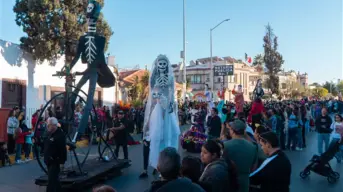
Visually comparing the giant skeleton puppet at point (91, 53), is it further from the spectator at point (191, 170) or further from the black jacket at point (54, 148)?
the spectator at point (191, 170)

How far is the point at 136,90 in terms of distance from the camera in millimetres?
27375

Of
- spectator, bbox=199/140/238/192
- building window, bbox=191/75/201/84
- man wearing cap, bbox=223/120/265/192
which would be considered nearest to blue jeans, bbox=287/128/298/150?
man wearing cap, bbox=223/120/265/192

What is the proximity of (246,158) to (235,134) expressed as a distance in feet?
2.23

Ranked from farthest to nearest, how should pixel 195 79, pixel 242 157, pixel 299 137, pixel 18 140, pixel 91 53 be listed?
pixel 195 79
pixel 299 137
pixel 18 140
pixel 91 53
pixel 242 157

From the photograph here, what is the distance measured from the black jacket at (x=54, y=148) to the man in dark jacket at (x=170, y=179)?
3718mm

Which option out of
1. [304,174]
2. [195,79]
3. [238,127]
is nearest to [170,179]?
[238,127]

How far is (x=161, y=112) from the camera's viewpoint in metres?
7.56

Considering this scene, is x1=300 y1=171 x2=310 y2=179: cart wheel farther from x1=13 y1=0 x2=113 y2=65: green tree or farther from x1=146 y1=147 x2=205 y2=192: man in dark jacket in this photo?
x1=13 y1=0 x2=113 y2=65: green tree

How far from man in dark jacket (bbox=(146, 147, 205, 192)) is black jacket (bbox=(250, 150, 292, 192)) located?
1.35 metres

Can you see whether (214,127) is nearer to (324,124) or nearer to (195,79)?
(324,124)

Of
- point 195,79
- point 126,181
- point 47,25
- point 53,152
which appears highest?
point 195,79

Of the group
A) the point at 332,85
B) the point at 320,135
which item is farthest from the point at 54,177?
the point at 332,85

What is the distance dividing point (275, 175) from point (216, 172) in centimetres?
89

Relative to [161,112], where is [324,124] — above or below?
below
